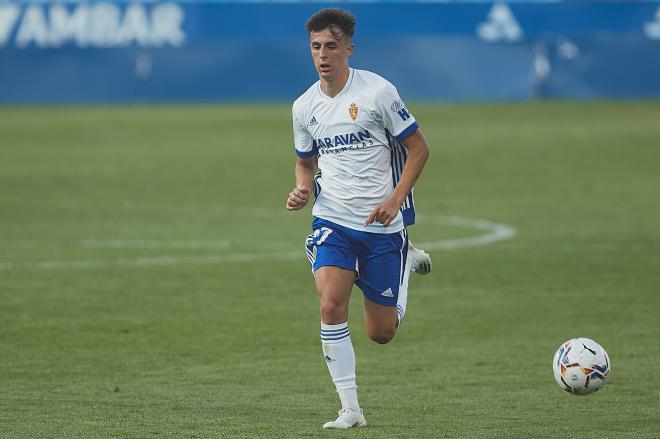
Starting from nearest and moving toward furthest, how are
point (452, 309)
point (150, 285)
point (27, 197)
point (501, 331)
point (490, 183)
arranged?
point (501, 331), point (452, 309), point (150, 285), point (27, 197), point (490, 183)

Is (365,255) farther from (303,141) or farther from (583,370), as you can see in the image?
(583,370)

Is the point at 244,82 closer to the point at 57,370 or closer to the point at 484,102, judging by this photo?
the point at 484,102

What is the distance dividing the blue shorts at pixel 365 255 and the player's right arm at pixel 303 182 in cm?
20

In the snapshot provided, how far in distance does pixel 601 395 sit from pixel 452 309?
3.67 metres

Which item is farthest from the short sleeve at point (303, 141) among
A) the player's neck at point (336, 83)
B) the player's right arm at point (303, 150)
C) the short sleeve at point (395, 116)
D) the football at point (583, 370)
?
the football at point (583, 370)

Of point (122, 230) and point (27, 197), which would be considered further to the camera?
point (27, 197)

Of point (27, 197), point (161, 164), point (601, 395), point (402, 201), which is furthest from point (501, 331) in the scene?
point (161, 164)

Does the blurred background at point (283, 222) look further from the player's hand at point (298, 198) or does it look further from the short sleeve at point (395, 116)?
the short sleeve at point (395, 116)

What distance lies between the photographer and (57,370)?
386 inches

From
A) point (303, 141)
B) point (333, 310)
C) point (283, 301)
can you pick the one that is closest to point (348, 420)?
point (333, 310)

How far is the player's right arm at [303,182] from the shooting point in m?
8.27

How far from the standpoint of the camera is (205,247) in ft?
54.4

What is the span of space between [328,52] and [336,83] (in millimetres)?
200

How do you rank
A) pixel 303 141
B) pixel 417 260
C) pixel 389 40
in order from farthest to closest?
pixel 389 40 → pixel 417 260 → pixel 303 141
